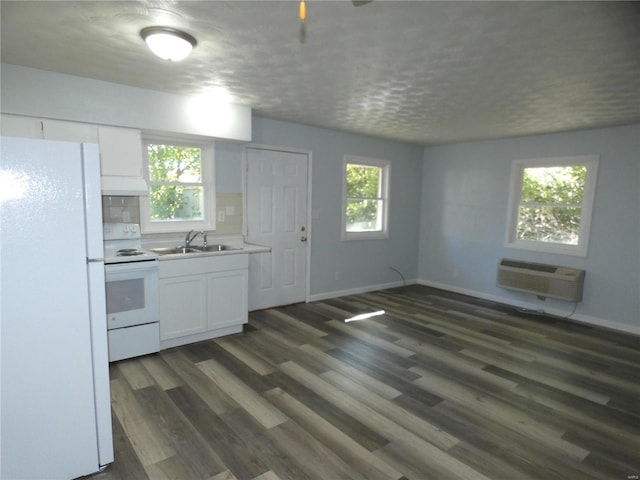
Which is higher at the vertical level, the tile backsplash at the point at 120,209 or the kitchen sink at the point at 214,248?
the tile backsplash at the point at 120,209

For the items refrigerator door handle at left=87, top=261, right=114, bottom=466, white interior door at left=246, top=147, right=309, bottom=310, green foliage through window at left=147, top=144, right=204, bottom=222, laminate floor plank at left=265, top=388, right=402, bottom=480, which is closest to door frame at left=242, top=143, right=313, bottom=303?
white interior door at left=246, top=147, right=309, bottom=310

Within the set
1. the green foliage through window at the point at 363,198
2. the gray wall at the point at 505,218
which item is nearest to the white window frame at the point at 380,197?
the green foliage through window at the point at 363,198

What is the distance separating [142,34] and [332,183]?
3321 mm

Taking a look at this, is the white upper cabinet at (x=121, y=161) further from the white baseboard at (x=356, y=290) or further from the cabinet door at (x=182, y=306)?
the white baseboard at (x=356, y=290)

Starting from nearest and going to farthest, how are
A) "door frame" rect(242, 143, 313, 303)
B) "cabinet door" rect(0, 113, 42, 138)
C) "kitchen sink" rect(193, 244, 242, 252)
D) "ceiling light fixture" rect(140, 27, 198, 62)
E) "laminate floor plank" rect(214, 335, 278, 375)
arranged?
"ceiling light fixture" rect(140, 27, 198, 62), "cabinet door" rect(0, 113, 42, 138), "laminate floor plank" rect(214, 335, 278, 375), "kitchen sink" rect(193, 244, 242, 252), "door frame" rect(242, 143, 313, 303)

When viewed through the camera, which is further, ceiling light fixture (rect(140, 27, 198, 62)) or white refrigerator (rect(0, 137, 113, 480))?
ceiling light fixture (rect(140, 27, 198, 62))

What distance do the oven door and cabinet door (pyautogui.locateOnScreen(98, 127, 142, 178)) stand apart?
2.92 ft

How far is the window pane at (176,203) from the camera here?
384cm

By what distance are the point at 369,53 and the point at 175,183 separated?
2.48 m

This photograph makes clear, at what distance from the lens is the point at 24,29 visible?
219 centimetres

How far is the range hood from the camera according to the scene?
3.19 metres

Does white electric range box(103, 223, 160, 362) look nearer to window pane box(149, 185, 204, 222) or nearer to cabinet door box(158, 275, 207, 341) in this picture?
cabinet door box(158, 275, 207, 341)

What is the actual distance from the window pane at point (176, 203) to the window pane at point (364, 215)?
2311mm

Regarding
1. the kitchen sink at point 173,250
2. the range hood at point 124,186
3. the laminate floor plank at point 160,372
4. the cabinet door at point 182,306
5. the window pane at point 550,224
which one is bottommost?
the laminate floor plank at point 160,372
